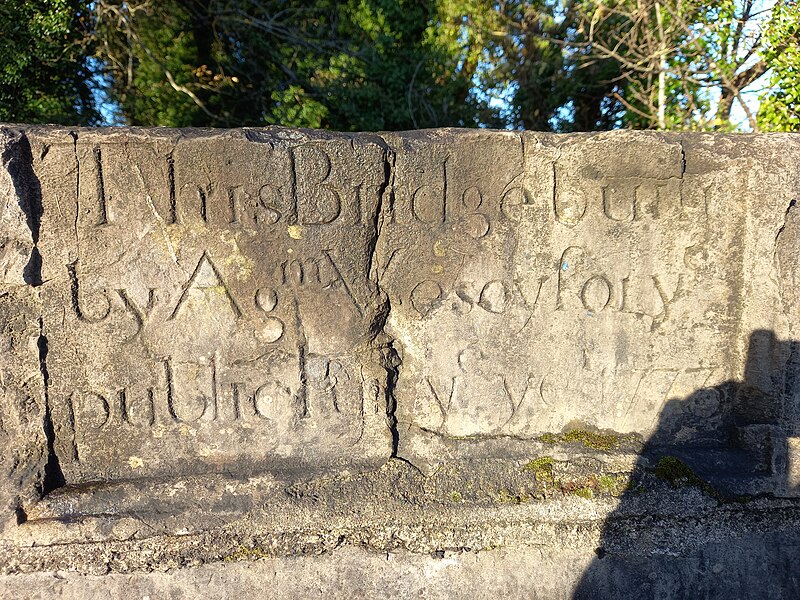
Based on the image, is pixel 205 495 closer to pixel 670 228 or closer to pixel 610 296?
pixel 610 296

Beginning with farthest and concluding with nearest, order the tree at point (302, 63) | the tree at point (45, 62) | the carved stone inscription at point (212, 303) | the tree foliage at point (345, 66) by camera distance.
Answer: the tree at point (302, 63), the tree foliage at point (345, 66), the tree at point (45, 62), the carved stone inscription at point (212, 303)

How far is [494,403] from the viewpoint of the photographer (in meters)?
2.07

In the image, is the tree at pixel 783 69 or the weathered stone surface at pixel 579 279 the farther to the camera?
the tree at pixel 783 69

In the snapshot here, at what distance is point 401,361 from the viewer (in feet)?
6.64

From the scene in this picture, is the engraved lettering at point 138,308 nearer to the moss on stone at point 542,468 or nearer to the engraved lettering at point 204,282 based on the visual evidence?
the engraved lettering at point 204,282

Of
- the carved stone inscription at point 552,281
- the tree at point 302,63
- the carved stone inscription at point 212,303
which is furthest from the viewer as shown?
the tree at point 302,63

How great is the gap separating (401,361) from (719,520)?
1.31 meters

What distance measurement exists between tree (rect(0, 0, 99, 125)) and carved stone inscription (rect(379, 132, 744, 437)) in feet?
16.5

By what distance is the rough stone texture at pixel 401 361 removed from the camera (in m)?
1.83

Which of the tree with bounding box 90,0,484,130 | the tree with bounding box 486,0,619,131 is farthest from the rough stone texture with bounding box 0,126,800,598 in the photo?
the tree with bounding box 486,0,619,131

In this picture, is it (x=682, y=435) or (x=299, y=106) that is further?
(x=299, y=106)

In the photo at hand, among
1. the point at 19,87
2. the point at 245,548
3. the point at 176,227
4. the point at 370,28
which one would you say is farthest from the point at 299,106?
the point at 245,548

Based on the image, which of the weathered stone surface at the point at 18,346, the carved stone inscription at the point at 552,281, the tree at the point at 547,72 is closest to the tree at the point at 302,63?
the tree at the point at 547,72

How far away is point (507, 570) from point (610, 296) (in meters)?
1.04
